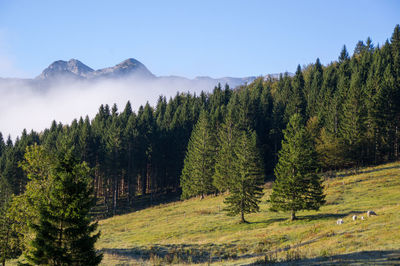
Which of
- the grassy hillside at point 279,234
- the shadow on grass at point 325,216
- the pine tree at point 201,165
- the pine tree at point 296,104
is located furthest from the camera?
the pine tree at point 296,104

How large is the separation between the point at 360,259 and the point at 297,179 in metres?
19.2

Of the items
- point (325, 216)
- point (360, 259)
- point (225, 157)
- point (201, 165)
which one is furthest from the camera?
point (201, 165)

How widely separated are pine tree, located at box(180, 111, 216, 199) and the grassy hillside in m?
9.81

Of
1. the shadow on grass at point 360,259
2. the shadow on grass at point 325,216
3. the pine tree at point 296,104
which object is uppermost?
the pine tree at point 296,104

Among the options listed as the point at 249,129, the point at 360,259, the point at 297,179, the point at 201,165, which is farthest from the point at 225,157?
the point at 360,259

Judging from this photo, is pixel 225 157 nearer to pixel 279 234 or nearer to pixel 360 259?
pixel 279 234

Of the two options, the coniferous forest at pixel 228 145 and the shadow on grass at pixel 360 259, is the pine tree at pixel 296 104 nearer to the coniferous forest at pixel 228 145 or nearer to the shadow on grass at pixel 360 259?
the coniferous forest at pixel 228 145

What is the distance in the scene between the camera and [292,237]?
25656 mm

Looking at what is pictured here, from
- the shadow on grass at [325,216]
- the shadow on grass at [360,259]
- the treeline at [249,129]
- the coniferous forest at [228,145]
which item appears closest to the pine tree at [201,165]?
the coniferous forest at [228,145]

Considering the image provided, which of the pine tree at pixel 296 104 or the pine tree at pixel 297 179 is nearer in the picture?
the pine tree at pixel 297 179

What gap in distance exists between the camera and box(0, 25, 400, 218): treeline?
62.7m

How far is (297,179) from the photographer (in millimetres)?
33562

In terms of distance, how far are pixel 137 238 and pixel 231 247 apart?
48.0 feet

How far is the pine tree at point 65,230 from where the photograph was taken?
55.5 feet
